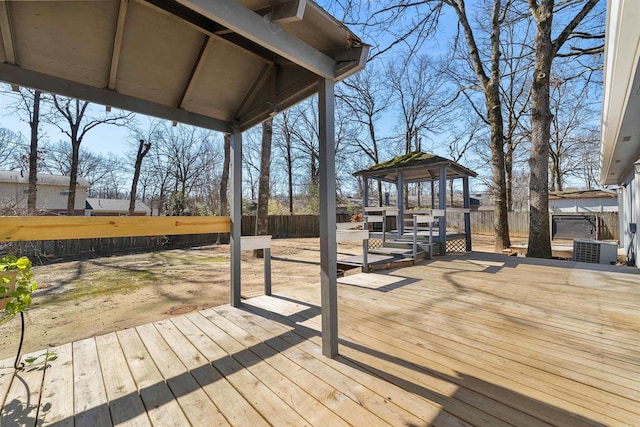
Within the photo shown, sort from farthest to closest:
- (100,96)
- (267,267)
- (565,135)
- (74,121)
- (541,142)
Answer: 1. (565,135)
2. (74,121)
3. (541,142)
4. (267,267)
5. (100,96)

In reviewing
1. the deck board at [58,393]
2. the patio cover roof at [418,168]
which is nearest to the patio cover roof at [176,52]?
the deck board at [58,393]

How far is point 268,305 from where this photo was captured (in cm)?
322

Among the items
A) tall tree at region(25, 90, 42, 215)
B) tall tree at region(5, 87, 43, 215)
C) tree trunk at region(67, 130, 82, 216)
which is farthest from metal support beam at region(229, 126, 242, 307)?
tree trunk at region(67, 130, 82, 216)

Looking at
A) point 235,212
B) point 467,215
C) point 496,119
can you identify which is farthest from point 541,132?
point 235,212

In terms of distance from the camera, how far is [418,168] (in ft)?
23.9

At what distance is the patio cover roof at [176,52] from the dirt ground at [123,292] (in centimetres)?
252

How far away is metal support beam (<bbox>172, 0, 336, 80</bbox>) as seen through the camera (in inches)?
58.4

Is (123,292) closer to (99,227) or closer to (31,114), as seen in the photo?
(99,227)

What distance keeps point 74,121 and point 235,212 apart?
15.4 metres

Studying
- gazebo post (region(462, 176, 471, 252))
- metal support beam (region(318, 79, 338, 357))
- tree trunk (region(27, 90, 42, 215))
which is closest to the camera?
metal support beam (region(318, 79, 338, 357))

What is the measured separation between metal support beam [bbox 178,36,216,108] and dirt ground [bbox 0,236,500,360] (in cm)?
248

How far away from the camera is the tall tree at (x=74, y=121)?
41.7ft

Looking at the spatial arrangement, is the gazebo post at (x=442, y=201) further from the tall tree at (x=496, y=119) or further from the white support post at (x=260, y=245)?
the white support post at (x=260, y=245)

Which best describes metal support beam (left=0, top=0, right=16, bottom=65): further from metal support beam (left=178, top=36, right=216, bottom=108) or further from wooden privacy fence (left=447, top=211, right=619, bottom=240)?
wooden privacy fence (left=447, top=211, right=619, bottom=240)
